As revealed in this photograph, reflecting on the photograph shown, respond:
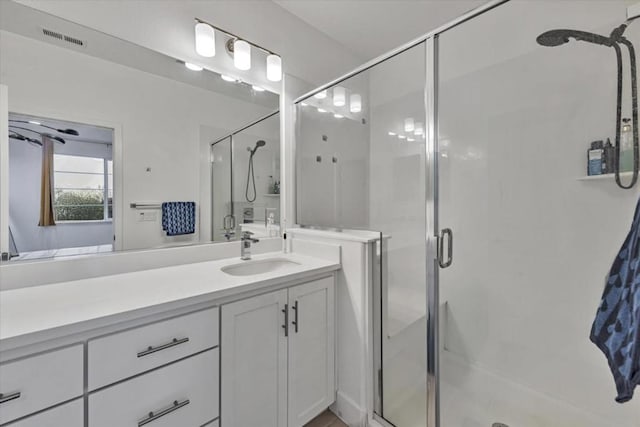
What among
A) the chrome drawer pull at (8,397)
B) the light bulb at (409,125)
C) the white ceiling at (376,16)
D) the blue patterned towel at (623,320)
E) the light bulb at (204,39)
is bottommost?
the chrome drawer pull at (8,397)

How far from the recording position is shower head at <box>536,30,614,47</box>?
1.27 meters

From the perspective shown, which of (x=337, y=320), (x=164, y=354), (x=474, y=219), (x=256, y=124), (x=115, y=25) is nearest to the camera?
(x=164, y=354)

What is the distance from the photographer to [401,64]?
162 cm

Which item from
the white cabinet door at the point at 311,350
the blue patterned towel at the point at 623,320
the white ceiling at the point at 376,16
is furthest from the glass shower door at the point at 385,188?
the blue patterned towel at the point at 623,320

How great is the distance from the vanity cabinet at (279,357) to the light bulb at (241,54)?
1426 millimetres

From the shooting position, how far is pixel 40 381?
73cm

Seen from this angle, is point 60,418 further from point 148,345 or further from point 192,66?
point 192,66

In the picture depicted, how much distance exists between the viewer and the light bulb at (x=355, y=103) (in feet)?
6.64

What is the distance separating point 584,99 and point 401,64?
3.11 ft

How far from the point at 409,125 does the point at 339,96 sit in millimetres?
602

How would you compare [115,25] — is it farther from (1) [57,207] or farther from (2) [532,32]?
(2) [532,32]

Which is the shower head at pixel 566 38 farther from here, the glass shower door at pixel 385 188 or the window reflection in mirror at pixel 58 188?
the window reflection in mirror at pixel 58 188

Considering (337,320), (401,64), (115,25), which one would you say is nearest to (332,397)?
(337,320)

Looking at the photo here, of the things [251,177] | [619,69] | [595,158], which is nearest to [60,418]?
[251,177]
